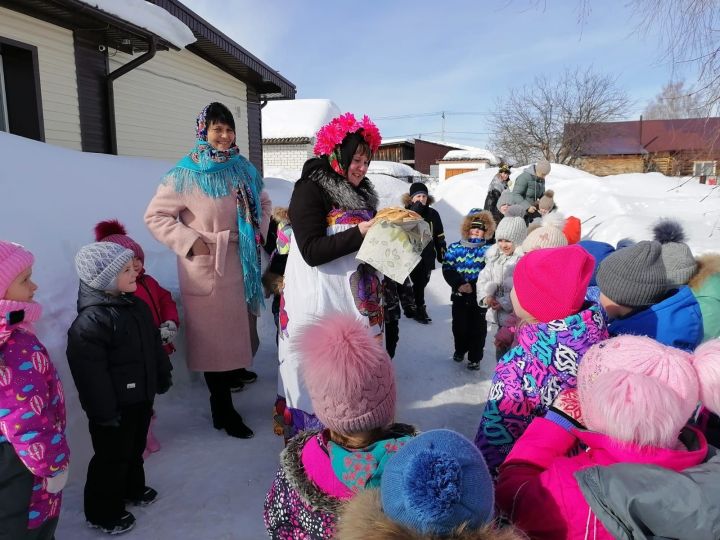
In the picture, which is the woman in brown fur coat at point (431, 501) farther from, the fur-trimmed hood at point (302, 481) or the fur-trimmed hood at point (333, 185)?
the fur-trimmed hood at point (333, 185)

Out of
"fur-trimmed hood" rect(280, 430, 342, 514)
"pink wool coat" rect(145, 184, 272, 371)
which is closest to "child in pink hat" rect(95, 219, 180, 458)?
"pink wool coat" rect(145, 184, 272, 371)

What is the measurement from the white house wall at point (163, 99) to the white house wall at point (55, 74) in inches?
37.2

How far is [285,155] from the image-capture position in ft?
72.2

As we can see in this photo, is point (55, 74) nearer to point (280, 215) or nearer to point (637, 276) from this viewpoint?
point (280, 215)

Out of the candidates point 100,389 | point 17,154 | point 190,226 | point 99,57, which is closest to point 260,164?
point 99,57

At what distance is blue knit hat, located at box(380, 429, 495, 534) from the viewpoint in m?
0.87

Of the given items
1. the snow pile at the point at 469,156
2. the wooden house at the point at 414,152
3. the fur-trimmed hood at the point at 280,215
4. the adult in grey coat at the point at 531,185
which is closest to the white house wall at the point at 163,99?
the fur-trimmed hood at the point at 280,215

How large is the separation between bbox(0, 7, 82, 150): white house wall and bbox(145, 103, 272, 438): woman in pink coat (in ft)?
18.7

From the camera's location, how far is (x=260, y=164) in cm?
1403

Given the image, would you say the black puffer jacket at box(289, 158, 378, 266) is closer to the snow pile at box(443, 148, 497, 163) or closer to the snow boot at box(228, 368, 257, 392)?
the snow boot at box(228, 368, 257, 392)

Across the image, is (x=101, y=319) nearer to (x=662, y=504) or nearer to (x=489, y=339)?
(x=662, y=504)

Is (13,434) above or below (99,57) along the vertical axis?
below

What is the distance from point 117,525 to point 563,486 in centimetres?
200

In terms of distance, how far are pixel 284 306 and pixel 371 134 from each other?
39.6 inches
